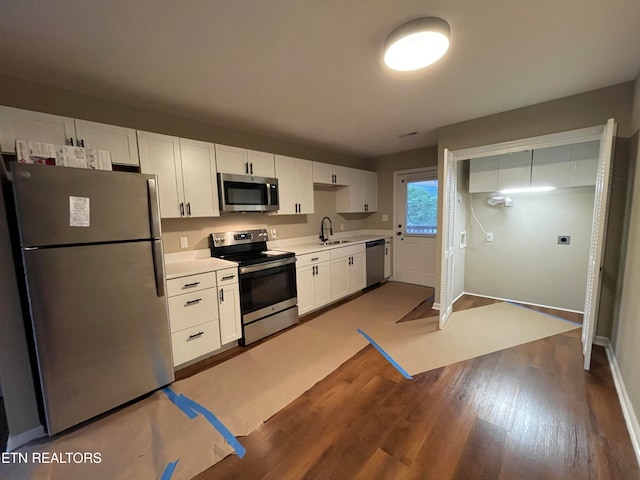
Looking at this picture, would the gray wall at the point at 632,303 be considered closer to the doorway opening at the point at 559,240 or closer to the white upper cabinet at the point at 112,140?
the doorway opening at the point at 559,240

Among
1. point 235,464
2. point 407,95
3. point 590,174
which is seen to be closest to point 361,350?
point 235,464

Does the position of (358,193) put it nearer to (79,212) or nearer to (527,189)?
(527,189)

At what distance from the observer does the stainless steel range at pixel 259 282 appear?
2.84 metres

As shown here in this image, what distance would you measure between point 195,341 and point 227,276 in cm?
67

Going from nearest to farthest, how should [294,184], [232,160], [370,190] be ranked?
1. [232,160]
2. [294,184]
3. [370,190]

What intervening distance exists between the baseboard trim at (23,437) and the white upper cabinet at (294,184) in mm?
2807

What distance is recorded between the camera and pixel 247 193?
124 inches

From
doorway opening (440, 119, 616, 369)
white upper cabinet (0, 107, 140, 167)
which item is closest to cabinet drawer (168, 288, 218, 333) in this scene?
white upper cabinet (0, 107, 140, 167)

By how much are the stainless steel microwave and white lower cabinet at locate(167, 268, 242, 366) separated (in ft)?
2.66

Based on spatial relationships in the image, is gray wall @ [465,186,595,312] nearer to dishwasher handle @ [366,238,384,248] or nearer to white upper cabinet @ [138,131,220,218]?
dishwasher handle @ [366,238,384,248]

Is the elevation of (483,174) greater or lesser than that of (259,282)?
greater

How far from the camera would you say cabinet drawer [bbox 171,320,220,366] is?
235 centimetres

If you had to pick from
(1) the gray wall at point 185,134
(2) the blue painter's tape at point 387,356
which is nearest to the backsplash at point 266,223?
(1) the gray wall at point 185,134

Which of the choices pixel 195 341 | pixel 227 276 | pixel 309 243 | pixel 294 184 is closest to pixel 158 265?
pixel 227 276
